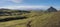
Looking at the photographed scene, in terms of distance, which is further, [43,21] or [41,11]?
[41,11]

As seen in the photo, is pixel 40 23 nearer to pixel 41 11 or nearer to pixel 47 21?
pixel 47 21

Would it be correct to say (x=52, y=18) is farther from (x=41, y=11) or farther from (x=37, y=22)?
(x=41, y=11)

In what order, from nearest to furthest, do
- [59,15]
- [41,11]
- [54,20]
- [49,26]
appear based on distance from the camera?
1. [49,26]
2. [54,20]
3. [59,15]
4. [41,11]

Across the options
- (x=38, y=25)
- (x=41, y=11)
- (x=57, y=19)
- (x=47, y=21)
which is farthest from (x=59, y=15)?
(x=41, y=11)

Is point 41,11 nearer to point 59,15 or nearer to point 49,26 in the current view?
point 59,15

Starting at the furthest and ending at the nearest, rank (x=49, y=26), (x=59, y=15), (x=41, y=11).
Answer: (x=41, y=11)
(x=59, y=15)
(x=49, y=26)

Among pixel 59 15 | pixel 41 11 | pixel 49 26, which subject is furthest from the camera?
pixel 41 11

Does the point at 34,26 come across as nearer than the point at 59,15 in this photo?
Yes

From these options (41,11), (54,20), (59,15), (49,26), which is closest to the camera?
(49,26)

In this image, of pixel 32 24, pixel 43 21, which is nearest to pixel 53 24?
pixel 43 21
